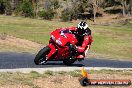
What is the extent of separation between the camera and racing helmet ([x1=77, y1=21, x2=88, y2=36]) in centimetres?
1477

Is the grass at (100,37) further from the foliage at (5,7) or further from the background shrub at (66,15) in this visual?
the foliage at (5,7)

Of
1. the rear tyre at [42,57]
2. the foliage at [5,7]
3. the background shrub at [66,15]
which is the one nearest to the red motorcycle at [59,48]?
the rear tyre at [42,57]

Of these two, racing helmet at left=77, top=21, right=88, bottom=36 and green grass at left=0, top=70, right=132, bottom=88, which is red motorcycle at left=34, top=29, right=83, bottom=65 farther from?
green grass at left=0, top=70, right=132, bottom=88

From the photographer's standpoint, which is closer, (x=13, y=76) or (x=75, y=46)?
(x=13, y=76)

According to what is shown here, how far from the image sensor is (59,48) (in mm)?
14680

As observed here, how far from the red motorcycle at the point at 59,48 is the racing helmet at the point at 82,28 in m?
0.30

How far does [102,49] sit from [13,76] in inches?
961

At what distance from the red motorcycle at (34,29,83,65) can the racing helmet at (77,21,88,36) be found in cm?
30

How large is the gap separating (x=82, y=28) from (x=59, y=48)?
1152 millimetres

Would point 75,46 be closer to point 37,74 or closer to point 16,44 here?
point 37,74

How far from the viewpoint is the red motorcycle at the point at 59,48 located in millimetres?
14509

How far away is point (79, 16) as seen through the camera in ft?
293

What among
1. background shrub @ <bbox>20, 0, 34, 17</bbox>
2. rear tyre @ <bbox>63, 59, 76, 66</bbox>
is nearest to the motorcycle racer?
rear tyre @ <bbox>63, 59, 76, 66</bbox>

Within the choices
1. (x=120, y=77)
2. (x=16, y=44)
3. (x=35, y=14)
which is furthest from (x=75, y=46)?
(x=35, y=14)
